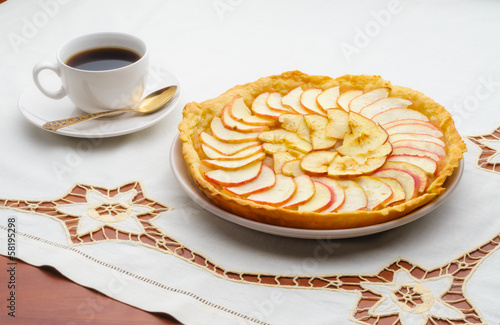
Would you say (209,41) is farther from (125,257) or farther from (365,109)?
(125,257)

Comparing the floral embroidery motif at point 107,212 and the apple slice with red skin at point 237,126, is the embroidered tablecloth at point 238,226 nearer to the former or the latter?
the floral embroidery motif at point 107,212

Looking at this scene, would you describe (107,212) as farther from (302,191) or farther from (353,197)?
(353,197)

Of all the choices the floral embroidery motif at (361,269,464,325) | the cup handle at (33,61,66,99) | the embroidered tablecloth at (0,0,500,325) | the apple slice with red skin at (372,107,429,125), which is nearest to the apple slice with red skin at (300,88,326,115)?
the apple slice with red skin at (372,107,429,125)

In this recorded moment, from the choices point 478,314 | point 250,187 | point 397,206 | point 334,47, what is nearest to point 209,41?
point 334,47

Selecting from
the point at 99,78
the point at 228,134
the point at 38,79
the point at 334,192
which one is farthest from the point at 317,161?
the point at 38,79

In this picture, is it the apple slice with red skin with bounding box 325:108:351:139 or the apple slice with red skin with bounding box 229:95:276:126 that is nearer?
the apple slice with red skin with bounding box 325:108:351:139

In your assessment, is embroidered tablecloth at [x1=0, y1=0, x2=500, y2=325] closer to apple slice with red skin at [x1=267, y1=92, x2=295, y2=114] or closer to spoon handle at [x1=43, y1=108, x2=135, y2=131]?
spoon handle at [x1=43, y1=108, x2=135, y2=131]
